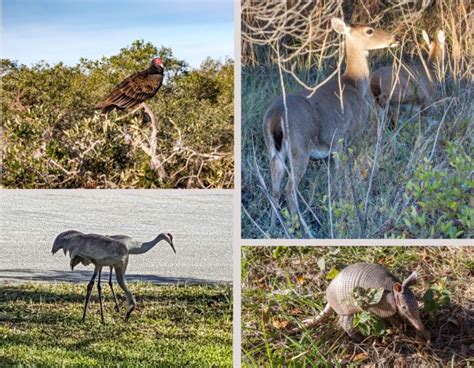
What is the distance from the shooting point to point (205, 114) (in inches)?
142

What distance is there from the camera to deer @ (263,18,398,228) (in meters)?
3.37

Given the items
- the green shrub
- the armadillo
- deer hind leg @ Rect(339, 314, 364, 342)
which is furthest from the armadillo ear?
the green shrub

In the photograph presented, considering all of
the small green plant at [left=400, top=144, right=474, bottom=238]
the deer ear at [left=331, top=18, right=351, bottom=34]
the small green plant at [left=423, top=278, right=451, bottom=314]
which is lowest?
the small green plant at [left=423, top=278, right=451, bottom=314]

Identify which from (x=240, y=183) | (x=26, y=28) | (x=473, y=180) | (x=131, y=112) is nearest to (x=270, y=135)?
(x=240, y=183)

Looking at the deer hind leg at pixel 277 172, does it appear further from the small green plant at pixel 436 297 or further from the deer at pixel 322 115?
the small green plant at pixel 436 297

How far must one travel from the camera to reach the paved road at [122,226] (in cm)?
351

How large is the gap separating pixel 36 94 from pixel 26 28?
29 cm

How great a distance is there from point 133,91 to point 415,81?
1.23 meters

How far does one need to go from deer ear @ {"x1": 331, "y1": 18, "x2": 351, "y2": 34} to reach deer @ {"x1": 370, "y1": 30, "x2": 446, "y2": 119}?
219 millimetres

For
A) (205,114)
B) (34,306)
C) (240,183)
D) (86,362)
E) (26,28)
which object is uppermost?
(26,28)

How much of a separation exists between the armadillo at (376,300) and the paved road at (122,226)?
0.50 meters

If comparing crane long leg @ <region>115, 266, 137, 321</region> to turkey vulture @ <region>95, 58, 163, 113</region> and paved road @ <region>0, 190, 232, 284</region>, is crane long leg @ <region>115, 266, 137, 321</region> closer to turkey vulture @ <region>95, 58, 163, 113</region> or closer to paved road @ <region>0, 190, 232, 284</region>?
paved road @ <region>0, 190, 232, 284</region>

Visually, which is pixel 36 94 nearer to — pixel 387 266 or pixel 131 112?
pixel 131 112

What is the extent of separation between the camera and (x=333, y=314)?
345 centimetres
